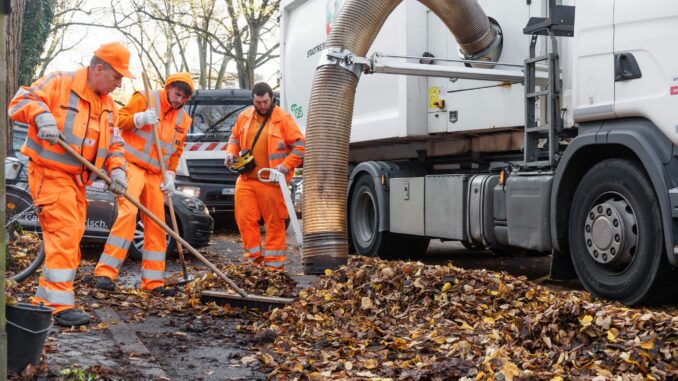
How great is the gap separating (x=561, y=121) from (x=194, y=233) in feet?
15.0

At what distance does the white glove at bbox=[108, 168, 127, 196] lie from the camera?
591cm

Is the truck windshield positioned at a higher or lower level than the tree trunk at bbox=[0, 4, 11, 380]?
higher

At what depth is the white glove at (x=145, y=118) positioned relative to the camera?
22.1 ft

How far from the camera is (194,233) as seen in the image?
385 inches

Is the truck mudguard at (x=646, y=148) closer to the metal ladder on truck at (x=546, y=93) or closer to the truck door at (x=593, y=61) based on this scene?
the truck door at (x=593, y=61)

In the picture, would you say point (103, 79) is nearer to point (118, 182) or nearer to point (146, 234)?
point (118, 182)

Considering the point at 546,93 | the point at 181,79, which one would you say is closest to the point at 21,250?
the point at 181,79

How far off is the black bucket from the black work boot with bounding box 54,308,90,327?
1298 millimetres

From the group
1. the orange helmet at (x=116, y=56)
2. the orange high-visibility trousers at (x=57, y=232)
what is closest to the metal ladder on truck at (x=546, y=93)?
the orange helmet at (x=116, y=56)

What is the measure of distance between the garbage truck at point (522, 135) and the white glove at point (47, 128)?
2.51 meters

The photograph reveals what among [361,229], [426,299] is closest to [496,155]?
[361,229]

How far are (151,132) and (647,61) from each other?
3709 mm

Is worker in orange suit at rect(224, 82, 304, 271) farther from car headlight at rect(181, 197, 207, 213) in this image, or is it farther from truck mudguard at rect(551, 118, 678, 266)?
truck mudguard at rect(551, 118, 678, 266)

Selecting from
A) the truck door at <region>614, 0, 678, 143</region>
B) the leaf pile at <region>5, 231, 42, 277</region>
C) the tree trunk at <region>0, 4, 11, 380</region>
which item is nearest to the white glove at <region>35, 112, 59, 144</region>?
the tree trunk at <region>0, 4, 11, 380</region>
